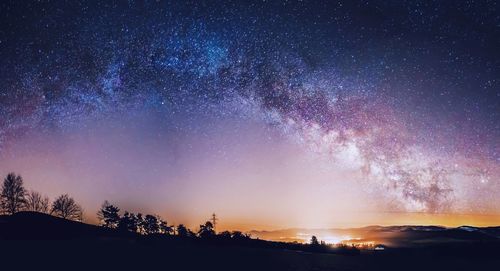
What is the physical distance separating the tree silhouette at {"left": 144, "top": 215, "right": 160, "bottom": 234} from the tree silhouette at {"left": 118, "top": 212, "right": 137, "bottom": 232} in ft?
22.4

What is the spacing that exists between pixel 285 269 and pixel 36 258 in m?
28.1

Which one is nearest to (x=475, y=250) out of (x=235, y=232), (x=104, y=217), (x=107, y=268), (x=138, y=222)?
(x=235, y=232)

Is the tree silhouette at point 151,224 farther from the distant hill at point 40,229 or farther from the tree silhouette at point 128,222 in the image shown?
the distant hill at point 40,229

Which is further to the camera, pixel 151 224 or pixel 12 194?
pixel 151 224

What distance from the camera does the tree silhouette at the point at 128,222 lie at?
117188 mm

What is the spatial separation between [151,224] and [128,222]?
16853 mm

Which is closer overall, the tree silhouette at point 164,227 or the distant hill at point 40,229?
the distant hill at point 40,229

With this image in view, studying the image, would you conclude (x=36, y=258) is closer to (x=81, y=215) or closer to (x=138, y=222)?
(x=81, y=215)

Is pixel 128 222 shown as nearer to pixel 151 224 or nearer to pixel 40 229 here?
pixel 151 224

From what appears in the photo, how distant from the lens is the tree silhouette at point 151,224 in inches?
5335

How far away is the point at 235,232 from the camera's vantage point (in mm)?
107188

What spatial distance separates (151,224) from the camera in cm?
13750

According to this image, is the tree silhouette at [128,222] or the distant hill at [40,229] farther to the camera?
the tree silhouette at [128,222]

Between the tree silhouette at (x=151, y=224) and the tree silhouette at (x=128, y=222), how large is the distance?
6.83 metres
